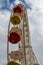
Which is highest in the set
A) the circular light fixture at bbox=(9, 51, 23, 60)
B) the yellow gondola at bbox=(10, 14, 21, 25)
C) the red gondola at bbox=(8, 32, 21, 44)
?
the yellow gondola at bbox=(10, 14, 21, 25)

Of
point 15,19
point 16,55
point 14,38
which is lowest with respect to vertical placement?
point 16,55

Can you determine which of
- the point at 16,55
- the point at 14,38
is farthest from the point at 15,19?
the point at 16,55

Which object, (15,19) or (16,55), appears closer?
(16,55)

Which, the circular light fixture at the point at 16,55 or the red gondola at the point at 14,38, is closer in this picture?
the circular light fixture at the point at 16,55

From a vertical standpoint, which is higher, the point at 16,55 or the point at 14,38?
the point at 14,38

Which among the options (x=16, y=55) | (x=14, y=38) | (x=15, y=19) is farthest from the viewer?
(x=15, y=19)

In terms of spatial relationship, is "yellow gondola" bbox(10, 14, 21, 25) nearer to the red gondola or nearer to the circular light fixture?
the red gondola

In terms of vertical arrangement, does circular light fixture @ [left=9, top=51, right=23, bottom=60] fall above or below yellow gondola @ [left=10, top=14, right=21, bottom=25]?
below

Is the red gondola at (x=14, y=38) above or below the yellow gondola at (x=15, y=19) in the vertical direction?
below

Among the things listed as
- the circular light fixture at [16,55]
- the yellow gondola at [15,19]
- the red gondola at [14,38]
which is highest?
the yellow gondola at [15,19]

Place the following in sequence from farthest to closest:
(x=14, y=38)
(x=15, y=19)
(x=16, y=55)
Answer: (x=15, y=19)
(x=14, y=38)
(x=16, y=55)

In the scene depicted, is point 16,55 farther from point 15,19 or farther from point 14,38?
point 15,19

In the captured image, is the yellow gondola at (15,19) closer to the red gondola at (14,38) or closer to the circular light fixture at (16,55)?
the red gondola at (14,38)

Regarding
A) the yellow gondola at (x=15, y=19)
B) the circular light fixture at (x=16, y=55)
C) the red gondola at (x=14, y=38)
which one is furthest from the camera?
the yellow gondola at (x=15, y=19)
